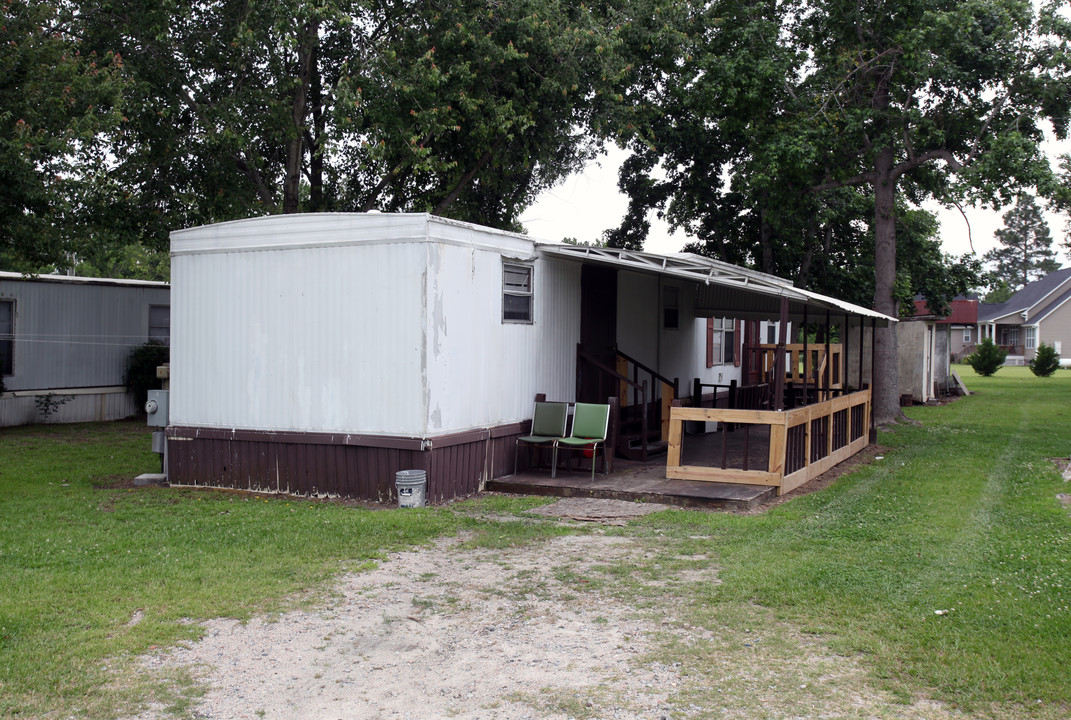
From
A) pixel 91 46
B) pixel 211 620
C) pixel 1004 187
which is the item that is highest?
pixel 91 46

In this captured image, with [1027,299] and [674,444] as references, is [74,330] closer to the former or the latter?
[674,444]

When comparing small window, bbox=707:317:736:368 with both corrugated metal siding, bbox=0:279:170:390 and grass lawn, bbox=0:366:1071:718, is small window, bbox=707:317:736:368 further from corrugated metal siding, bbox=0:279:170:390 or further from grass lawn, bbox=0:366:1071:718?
corrugated metal siding, bbox=0:279:170:390

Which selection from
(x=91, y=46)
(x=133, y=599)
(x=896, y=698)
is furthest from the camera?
(x=91, y=46)

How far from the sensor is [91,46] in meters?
14.4

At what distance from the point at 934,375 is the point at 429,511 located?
20.2 m

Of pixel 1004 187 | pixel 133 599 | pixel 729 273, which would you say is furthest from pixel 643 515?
pixel 1004 187

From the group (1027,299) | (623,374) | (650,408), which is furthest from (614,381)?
(1027,299)

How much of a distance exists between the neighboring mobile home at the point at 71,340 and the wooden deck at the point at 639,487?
10.9m

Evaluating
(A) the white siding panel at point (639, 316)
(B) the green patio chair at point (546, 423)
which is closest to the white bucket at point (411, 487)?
(B) the green patio chair at point (546, 423)

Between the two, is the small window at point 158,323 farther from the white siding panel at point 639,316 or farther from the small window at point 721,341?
the small window at point 721,341

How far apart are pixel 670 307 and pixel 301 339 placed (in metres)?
6.81

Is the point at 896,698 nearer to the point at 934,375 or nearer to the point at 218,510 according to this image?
the point at 218,510

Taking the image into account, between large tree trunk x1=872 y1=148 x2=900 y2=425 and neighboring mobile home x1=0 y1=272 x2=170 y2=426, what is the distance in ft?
47.7

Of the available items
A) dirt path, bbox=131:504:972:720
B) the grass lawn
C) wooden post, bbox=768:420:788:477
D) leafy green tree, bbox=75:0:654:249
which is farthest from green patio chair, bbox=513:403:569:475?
leafy green tree, bbox=75:0:654:249
